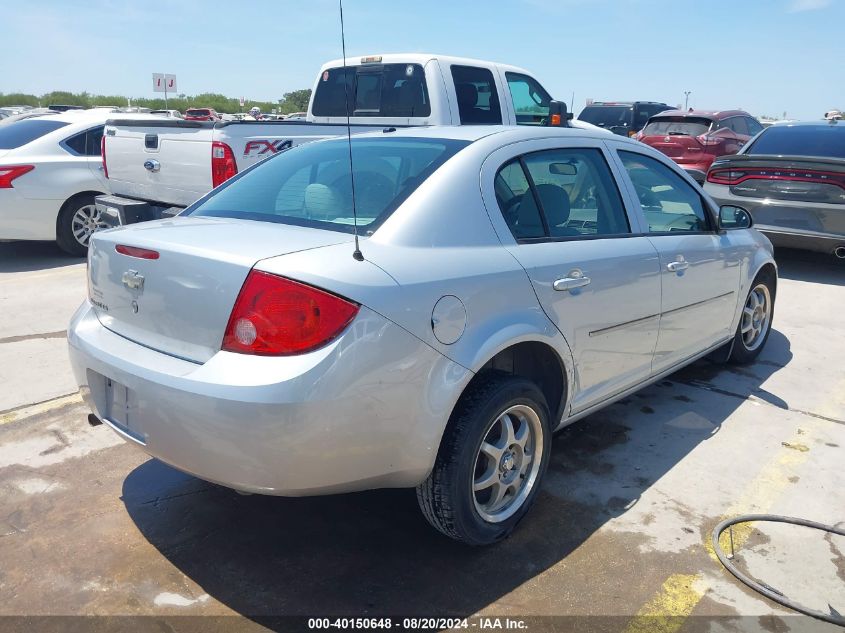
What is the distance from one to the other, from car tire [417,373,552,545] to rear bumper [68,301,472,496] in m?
0.12

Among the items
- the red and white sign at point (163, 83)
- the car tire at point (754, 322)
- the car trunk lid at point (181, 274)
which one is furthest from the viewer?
the red and white sign at point (163, 83)

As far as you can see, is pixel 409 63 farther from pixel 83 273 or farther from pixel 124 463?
pixel 124 463

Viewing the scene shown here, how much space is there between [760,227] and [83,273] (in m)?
7.22

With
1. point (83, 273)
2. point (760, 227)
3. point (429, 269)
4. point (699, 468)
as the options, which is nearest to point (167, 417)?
point (429, 269)

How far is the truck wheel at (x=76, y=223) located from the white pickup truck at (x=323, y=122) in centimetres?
140

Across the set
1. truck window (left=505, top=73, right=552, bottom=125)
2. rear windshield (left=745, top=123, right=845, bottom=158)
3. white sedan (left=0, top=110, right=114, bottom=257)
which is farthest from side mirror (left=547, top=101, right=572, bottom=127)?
white sedan (left=0, top=110, right=114, bottom=257)

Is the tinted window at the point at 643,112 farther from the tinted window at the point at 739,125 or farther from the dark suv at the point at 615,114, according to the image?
the tinted window at the point at 739,125

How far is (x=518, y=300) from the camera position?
2.85 m

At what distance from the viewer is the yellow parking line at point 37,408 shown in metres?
4.07

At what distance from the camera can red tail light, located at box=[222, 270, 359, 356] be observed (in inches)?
91.4

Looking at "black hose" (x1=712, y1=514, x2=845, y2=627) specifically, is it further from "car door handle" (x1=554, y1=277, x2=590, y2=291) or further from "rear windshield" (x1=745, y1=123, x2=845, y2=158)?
"rear windshield" (x1=745, y1=123, x2=845, y2=158)

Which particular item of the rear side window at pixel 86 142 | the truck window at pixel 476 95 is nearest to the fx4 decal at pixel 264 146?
the truck window at pixel 476 95

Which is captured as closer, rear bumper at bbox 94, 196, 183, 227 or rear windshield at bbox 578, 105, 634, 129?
rear bumper at bbox 94, 196, 183, 227

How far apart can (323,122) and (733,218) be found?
4247 mm
